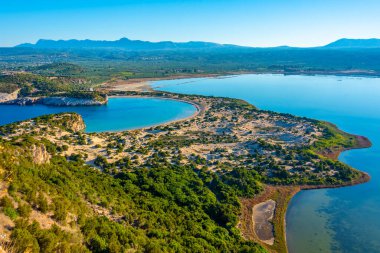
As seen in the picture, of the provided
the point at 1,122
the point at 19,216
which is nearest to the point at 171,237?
the point at 19,216

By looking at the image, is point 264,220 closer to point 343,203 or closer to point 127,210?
point 343,203

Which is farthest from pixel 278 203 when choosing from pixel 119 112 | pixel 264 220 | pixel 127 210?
pixel 119 112

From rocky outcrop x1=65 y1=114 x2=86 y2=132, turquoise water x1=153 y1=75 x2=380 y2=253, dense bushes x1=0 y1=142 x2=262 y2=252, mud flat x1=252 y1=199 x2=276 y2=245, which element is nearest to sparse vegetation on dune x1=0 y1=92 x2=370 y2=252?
dense bushes x1=0 y1=142 x2=262 y2=252

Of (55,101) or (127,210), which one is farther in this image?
(55,101)

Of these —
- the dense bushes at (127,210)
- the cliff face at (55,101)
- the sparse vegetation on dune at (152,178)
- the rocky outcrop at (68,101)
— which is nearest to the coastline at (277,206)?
the sparse vegetation on dune at (152,178)

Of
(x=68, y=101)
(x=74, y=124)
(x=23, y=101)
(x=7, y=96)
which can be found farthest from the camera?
(x=7, y=96)

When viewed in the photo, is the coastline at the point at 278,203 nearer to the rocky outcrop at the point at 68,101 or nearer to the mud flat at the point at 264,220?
the mud flat at the point at 264,220

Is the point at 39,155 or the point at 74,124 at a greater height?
the point at 39,155

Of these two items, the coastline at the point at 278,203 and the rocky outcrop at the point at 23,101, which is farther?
the rocky outcrop at the point at 23,101
